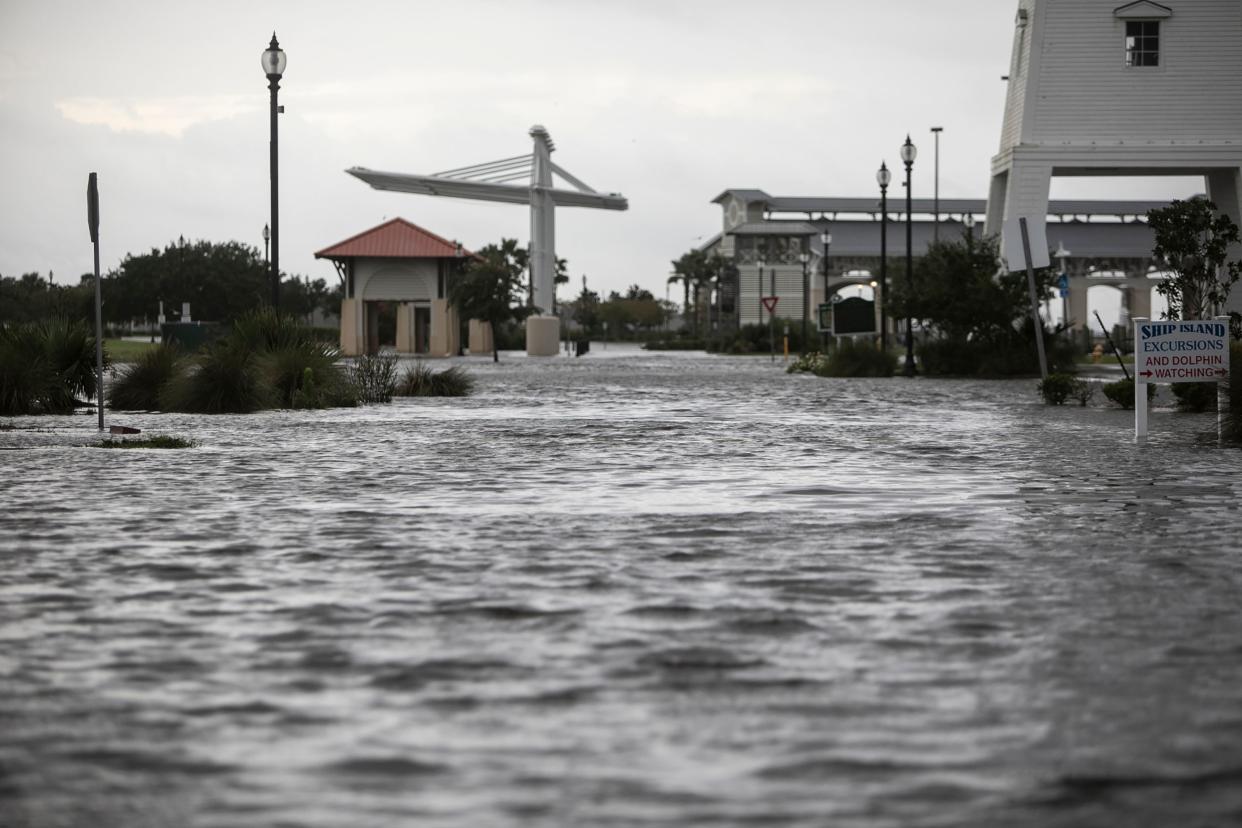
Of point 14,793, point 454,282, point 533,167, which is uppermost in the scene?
point 533,167

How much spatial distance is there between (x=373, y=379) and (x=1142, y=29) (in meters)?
24.3

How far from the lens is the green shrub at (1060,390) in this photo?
27.2 metres

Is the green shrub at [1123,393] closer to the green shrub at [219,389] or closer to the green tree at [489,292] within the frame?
the green shrub at [219,389]

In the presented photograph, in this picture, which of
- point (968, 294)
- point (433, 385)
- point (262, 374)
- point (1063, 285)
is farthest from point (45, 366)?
point (1063, 285)

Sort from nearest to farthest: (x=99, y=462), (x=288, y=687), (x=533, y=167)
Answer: (x=288, y=687) → (x=99, y=462) → (x=533, y=167)

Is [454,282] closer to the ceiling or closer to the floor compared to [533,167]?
closer to the floor

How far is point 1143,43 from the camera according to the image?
4316 cm

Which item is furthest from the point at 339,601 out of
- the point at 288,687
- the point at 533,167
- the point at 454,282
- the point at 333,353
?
the point at 533,167

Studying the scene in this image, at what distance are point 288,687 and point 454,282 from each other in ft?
262

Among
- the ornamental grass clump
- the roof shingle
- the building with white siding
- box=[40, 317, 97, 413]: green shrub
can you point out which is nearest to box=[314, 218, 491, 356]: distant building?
the roof shingle

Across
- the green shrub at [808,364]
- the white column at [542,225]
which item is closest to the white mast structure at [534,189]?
the white column at [542,225]

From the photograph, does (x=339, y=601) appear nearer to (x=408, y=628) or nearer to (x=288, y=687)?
(x=408, y=628)

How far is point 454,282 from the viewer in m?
84.8

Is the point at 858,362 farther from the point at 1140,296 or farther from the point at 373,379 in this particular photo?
the point at 1140,296
